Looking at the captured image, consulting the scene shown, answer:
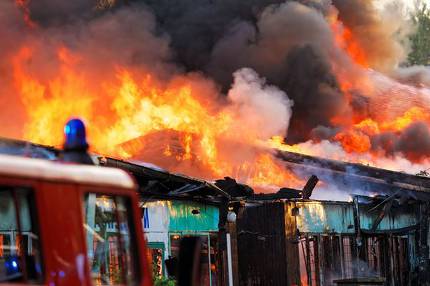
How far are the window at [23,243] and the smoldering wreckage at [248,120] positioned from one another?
282 inches

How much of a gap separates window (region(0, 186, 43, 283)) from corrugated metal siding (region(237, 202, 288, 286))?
61.8ft

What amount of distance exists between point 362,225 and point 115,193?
21.7m

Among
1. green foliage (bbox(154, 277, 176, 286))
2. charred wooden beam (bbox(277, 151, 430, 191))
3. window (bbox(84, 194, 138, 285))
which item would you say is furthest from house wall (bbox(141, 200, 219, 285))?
window (bbox(84, 194, 138, 285))

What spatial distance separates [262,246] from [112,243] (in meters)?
19.1

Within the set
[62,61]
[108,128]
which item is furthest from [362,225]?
[62,61]

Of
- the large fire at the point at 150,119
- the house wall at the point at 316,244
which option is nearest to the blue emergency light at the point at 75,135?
the house wall at the point at 316,244

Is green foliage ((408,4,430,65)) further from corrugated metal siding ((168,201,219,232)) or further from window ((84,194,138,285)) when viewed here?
window ((84,194,138,285))

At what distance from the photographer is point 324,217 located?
2378cm

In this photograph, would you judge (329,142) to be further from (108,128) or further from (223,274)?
(223,274)

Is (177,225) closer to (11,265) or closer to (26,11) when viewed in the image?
(11,265)

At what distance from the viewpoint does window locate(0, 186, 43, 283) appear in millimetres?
3736

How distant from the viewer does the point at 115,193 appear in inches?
170

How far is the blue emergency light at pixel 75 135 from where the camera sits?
4.23m

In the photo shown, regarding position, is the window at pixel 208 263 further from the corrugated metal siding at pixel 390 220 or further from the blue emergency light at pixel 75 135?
the blue emergency light at pixel 75 135
